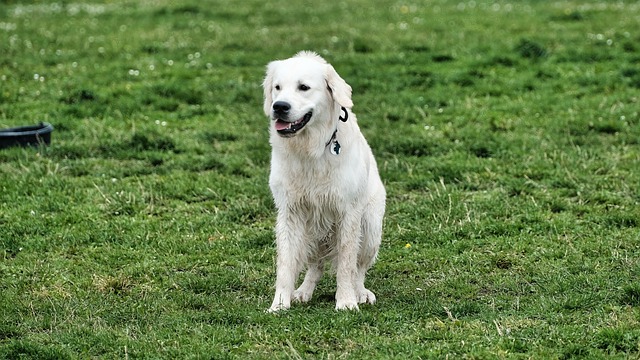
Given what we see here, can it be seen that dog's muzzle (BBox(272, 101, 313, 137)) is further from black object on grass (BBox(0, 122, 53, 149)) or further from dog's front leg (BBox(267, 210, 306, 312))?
black object on grass (BBox(0, 122, 53, 149))

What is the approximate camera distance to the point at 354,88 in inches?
528

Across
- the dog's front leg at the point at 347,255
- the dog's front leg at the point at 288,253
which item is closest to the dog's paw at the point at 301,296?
the dog's front leg at the point at 288,253

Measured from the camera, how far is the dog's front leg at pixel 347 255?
23.5 feet

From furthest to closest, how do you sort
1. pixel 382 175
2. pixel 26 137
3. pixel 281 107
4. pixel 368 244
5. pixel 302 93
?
pixel 26 137 → pixel 382 175 → pixel 368 244 → pixel 302 93 → pixel 281 107

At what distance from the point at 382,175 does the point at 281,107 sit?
3.78m

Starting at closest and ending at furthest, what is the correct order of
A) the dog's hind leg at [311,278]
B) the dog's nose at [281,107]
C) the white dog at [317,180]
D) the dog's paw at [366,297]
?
the dog's nose at [281,107] → the white dog at [317,180] → the dog's paw at [366,297] → the dog's hind leg at [311,278]

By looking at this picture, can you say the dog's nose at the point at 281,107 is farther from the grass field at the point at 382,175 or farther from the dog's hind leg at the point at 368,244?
the grass field at the point at 382,175

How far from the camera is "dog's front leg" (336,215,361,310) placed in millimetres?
7176

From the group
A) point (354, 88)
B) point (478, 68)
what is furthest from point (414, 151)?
point (478, 68)

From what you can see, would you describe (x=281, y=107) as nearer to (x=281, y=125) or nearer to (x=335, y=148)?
(x=281, y=125)

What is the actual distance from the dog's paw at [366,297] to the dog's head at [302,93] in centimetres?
130

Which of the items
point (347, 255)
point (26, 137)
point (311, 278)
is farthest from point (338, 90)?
point (26, 137)

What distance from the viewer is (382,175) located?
10.4m

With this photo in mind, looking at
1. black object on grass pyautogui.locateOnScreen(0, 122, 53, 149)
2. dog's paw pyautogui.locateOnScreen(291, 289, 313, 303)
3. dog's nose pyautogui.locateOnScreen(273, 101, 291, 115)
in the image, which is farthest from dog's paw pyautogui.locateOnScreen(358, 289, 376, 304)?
black object on grass pyautogui.locateOnScreen(0, 122, 53, 149)
